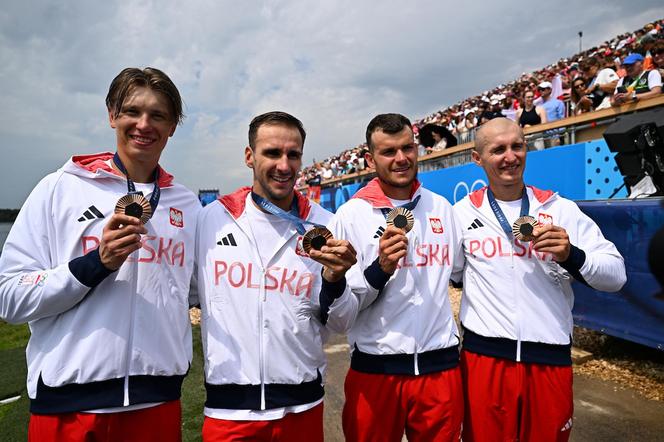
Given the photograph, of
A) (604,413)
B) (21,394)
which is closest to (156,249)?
(604,413)

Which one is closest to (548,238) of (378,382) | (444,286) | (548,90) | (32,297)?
(444,286)

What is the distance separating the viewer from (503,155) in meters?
2.98

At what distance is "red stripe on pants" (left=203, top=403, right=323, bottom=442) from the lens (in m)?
2.23

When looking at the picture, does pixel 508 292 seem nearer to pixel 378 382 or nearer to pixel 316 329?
pixel 378 382

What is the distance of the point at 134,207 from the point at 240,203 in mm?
686

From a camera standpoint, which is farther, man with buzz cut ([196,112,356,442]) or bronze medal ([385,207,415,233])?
bronze medal ([385,207,415,233])

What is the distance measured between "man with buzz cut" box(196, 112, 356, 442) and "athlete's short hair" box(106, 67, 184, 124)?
1.64 ft

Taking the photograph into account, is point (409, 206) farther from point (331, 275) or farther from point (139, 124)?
point (139, 124)

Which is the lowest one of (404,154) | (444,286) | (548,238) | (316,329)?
(316,329)

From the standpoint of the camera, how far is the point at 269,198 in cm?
251

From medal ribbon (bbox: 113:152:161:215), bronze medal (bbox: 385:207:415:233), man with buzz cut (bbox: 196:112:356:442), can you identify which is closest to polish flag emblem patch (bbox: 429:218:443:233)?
bronze medal (bbox: 385:207:415:233)

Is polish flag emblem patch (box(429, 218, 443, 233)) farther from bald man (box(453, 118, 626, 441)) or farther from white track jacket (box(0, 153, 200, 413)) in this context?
white track jacket (box(0, 153, 200, 413))

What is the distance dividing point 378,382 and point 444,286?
0.69 metres

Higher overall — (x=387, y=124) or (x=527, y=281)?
(x=387, y=124)
